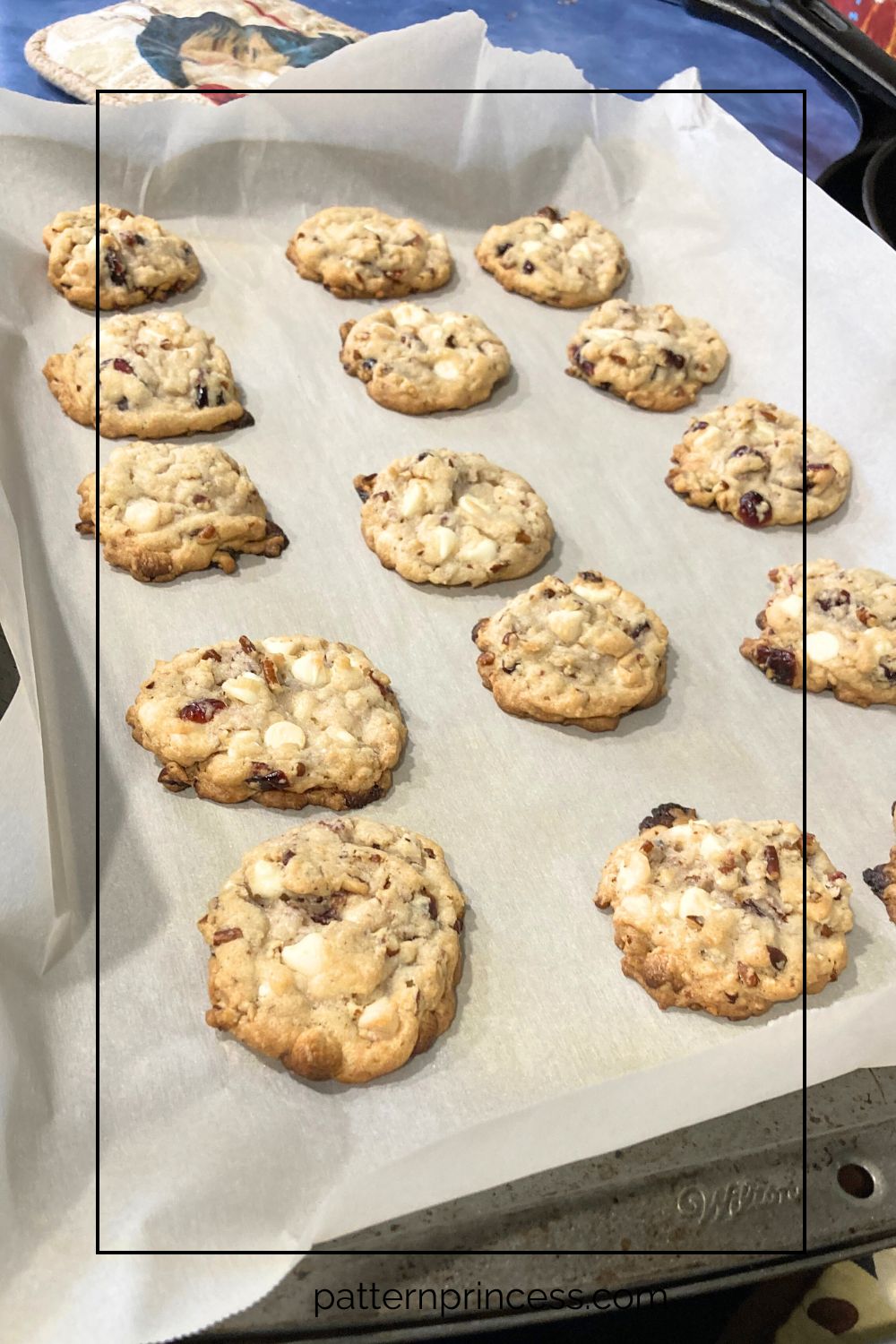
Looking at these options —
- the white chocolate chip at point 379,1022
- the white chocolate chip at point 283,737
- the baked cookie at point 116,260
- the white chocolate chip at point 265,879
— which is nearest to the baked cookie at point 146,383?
the baked cookie at point 116,260

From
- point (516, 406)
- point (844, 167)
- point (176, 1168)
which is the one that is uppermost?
point (844, 167)

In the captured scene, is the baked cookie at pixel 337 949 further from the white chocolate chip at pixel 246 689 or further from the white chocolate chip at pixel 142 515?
the white chocolate chip at pixel 142 515

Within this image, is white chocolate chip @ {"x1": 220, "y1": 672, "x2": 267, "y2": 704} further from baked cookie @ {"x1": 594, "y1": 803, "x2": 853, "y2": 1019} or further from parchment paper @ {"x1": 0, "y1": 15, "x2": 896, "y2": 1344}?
baked cookie @ {"x1": 594, "y1": 803, "x2": 853, "y2": 1019}

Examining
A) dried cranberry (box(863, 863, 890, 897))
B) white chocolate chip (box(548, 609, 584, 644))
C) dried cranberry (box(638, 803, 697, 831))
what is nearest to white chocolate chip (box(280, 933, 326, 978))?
dried cranberry (box(638, 803, 697, 831))

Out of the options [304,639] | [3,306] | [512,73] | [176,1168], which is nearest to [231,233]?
[3,306]

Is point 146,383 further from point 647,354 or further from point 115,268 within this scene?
point 647,354

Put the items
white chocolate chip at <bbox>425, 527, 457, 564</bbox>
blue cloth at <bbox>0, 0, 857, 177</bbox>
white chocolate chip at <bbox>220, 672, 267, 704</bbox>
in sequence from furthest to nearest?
1. blue cloth at <bbox>0, 0, 857, 177</bbox>
2. white chocolate chip at <bbox>425, 527, 457, 564</bbox>
3. white chocolate chip at <bbox>220, 672, 267, 704</bbox>

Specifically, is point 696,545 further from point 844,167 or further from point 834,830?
point 844,167
